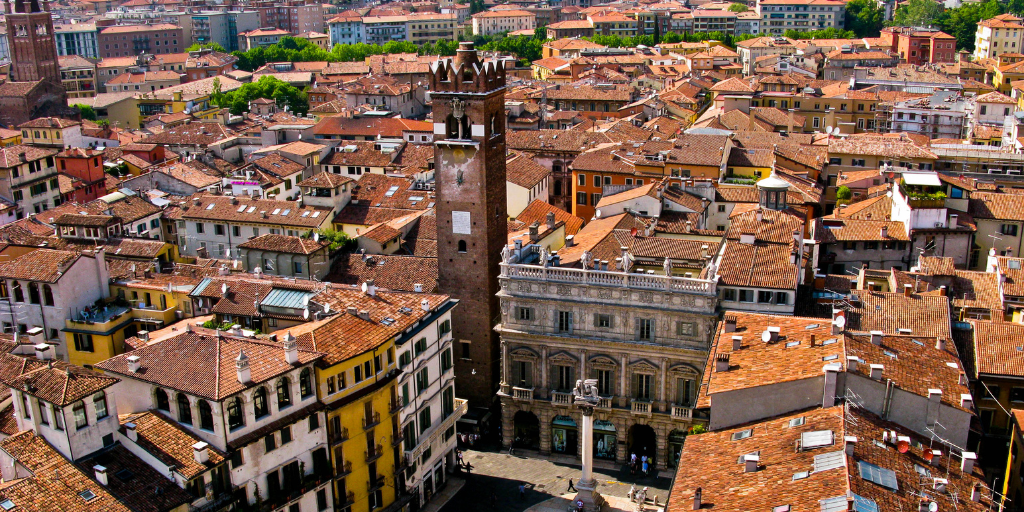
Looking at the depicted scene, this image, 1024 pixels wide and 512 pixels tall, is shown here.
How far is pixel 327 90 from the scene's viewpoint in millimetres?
177750

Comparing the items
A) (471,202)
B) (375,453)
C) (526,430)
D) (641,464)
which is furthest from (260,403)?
(641,464)

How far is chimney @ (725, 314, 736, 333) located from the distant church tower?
472 ft

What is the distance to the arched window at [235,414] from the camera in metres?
45.4

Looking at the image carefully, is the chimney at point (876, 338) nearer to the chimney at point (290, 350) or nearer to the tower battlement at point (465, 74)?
the chimney at point (290, 350)

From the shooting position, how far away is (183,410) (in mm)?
46219

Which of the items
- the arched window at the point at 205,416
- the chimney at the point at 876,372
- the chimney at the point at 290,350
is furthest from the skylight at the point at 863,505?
the arched window at the point at 205,416

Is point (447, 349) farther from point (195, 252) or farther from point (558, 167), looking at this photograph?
point (558, 167)

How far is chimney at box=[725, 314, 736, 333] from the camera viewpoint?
2053 inches

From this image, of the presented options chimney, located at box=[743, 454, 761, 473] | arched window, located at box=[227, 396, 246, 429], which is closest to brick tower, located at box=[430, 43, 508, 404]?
arched window, located at box=[227, 396, 246, 429]

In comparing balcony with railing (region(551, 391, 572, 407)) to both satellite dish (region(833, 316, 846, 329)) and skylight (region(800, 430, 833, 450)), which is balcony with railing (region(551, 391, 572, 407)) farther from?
skylight (region(800, 430, 833, 450))

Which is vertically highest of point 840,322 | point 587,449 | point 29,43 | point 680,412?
point 29,43

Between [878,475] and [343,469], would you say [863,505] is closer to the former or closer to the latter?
[878,475]

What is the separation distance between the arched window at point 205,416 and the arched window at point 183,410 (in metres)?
0.82

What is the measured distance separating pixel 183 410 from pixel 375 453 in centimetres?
1110
